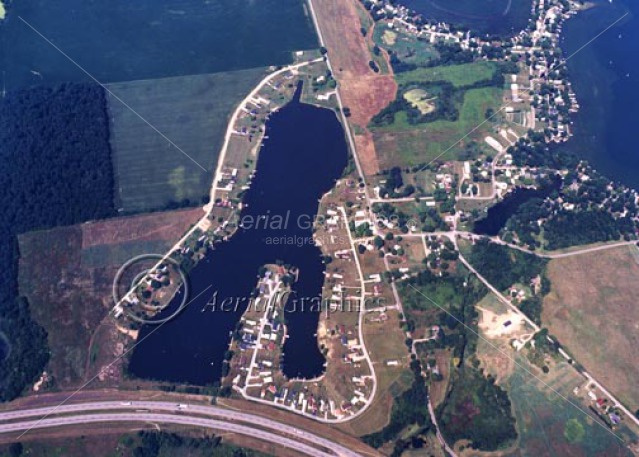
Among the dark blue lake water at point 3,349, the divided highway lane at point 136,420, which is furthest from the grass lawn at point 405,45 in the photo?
the dark blue lake water at point 3,349

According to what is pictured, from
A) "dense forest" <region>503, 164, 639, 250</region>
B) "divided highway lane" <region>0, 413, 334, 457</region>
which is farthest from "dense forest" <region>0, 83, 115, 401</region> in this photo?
"dense forest" <region>503, 164, 639, 250</region>

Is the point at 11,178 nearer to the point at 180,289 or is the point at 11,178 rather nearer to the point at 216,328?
the point at 180,289

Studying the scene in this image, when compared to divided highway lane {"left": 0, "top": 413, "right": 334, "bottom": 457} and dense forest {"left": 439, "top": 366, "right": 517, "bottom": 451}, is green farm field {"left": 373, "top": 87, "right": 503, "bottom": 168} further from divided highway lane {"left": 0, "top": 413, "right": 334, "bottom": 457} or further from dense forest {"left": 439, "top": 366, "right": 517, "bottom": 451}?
divided highway lane {"left": 0, "top": 413, "right": 334, "bottom": 457}

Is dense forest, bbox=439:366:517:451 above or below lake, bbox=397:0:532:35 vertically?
below

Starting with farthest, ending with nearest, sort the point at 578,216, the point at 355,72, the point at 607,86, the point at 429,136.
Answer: the point at 355,72, the point at 607,86, the point at 429,136, the point at 578,216

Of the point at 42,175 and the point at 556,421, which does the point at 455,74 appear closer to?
the point at 556,421

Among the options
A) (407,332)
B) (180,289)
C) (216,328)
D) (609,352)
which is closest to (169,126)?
(180,289)

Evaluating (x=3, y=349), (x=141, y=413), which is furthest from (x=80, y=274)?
(x=141, y=413)
